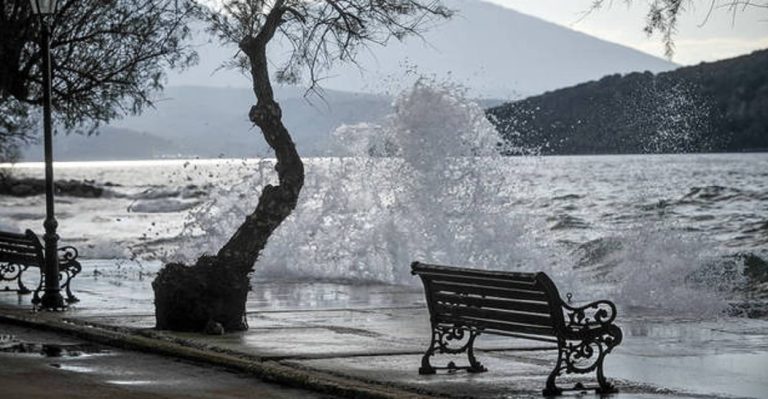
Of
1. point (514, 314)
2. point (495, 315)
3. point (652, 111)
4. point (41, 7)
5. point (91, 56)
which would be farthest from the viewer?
point (652, 111)

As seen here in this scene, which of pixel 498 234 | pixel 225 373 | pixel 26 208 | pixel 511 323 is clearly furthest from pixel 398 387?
pixel 26 208

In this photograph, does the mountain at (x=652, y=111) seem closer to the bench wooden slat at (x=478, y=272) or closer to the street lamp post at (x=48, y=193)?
the street lamp post at (x=48, y=193)

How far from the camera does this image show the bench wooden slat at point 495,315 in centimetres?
1009

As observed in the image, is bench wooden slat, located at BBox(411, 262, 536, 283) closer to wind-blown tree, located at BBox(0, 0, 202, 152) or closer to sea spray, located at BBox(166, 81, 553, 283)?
wind-blown tree, located at BBox(0, 0, 202, 152)

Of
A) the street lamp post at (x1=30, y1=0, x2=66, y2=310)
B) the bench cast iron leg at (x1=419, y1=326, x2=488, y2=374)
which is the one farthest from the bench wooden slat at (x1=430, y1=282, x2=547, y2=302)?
the street lamp post at (x1=30, y1=0, x2=66, y2=310)

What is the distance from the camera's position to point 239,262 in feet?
45.4

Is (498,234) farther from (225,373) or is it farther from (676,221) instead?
(676,221)

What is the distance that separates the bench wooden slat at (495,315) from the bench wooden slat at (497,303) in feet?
0.13

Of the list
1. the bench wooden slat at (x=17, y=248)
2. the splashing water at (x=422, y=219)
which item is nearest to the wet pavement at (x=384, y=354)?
the bench wooden slat at (x=17, y=248)

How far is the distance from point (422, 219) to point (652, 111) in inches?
4958

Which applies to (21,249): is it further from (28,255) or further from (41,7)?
A: (41,7)

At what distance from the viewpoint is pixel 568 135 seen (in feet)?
472

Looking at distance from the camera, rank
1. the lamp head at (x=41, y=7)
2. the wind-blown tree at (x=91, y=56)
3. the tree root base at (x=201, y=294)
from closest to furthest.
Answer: the tree root base at (x=201, y=294)
the lamp head at (x=41, y=7)
the wind-blown tree at (x=91, y=56)

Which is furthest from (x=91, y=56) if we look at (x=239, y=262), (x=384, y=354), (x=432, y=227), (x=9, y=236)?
(x=384, y=354)
